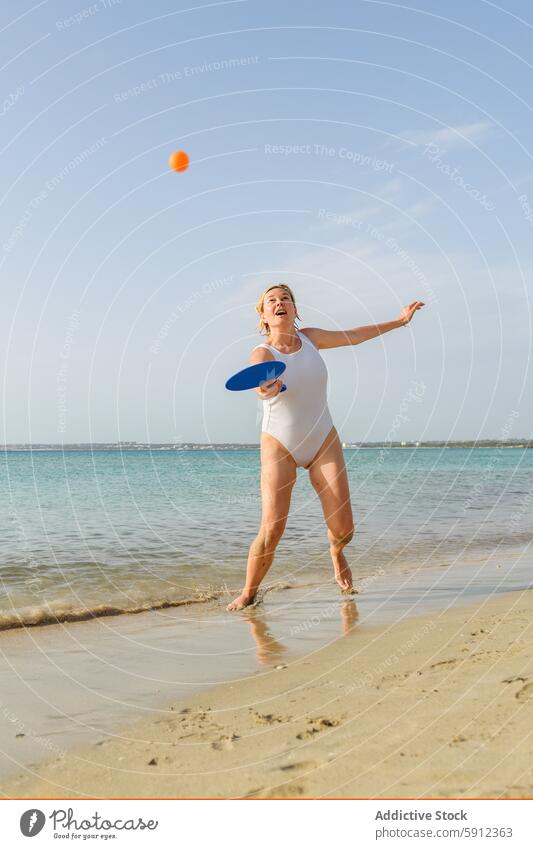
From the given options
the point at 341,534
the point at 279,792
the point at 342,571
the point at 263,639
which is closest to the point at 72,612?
the point at 263,639

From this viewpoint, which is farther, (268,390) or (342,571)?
(342,571)

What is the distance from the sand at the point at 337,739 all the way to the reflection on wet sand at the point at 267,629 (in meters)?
0.50

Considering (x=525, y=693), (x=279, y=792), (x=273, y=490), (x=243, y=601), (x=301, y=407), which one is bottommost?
(x=243, y=601)

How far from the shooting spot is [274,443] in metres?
6.78

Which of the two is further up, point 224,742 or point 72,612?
point 224,742

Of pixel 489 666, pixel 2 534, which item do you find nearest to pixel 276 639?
pixel 489 666

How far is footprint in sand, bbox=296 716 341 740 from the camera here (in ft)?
12.4

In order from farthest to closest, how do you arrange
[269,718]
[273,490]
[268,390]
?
[273,490] < [268,390] < [269,718]

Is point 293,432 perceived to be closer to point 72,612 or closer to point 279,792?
point 72,612

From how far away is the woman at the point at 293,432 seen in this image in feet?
21.9

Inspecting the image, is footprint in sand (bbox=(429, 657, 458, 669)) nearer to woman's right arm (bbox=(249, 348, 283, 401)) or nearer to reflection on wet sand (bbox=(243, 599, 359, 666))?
reflection on wet sand (bbox=(243, 599, 359, 666))

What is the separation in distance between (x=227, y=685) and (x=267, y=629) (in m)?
1.78

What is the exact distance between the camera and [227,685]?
5.11 m
